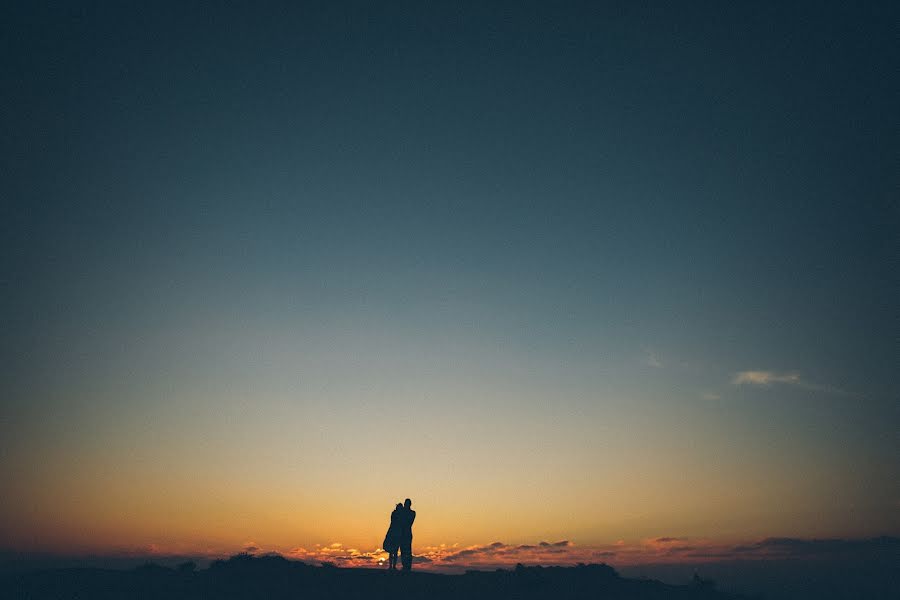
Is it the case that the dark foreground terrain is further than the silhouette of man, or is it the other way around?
the silhouette of man

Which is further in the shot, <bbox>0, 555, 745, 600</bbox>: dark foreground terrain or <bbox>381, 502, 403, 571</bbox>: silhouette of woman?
<bbox>381, 502, 403, 571</bbox>: silhouette of woman

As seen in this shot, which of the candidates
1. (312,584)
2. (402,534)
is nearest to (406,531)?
(402,534)

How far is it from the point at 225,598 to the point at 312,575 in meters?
3.38

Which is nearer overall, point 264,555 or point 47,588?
point 47,588

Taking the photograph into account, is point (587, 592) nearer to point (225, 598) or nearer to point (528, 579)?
point (528, 579)

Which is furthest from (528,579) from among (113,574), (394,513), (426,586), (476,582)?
(113,574)

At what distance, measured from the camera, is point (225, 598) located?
1891 cm

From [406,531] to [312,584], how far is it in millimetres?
3944

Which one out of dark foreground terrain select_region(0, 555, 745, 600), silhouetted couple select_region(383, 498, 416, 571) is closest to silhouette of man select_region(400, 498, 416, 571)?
silhouetted couple select_region(383, 498, 416, 571)

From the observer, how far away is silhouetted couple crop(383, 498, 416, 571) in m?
22.0

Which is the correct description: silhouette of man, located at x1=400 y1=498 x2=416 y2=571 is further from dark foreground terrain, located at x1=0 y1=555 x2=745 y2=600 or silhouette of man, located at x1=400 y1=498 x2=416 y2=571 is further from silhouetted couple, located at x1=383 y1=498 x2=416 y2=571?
dark foreground terrain, located at x1=0 y1=555 x2=745 y2=600

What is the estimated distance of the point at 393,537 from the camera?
2216 cm

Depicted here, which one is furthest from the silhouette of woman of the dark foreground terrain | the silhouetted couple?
the dark foreground terrain

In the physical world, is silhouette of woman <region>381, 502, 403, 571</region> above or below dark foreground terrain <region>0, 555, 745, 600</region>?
above
